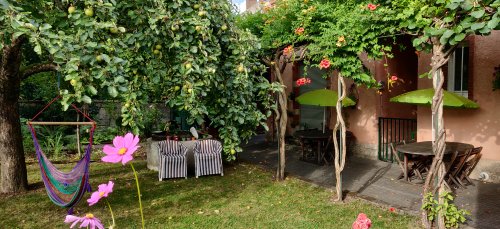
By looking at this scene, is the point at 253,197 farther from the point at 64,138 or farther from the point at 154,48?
the point at 64,138

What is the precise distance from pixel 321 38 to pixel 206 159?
388 centimetres

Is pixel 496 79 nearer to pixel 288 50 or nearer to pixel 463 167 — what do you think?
pixel 463 167

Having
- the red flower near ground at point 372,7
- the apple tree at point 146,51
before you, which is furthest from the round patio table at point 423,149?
the apple tree at point 146,51

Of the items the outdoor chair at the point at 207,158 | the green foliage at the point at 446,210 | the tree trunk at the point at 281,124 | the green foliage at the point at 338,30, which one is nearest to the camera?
the green foliage at the point at 446,210

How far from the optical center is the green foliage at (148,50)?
11.0 ft

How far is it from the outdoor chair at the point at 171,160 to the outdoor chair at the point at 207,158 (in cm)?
29

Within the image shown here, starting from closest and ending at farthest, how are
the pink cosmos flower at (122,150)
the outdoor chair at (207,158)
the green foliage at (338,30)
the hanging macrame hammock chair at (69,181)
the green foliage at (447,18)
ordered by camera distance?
the pink cosmos flower at (122,150) < the green foliage at (447,18) < the hanging macrame hammock chair at (69,181) < the green foliage at (338,30) < the outdoor chair at (207,158)

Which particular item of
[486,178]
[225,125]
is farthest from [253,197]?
[486,178]

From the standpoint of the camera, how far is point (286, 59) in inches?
305

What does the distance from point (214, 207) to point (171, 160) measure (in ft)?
7.94

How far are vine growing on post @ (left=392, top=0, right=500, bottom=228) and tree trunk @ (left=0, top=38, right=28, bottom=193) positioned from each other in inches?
249

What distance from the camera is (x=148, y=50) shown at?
4.39 meters

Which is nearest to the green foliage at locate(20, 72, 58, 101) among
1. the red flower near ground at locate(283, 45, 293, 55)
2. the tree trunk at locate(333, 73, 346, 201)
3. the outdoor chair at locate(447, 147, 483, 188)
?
the red flower near ground at locate(283, 45, 293, 55)

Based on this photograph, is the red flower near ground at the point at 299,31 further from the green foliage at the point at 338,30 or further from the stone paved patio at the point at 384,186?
the stone paved patio at the point at 384,186
